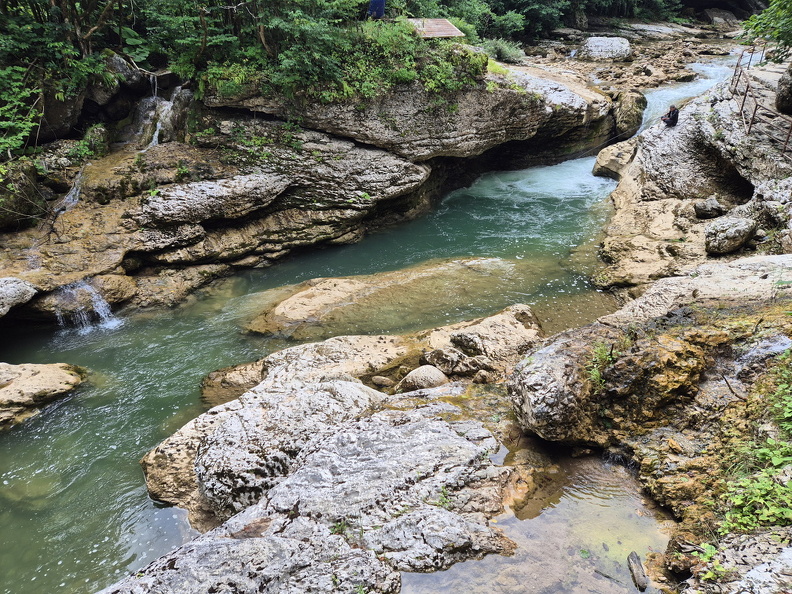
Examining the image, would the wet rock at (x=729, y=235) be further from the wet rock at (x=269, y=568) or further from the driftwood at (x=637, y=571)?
the wet rock at (x=269, y=568)

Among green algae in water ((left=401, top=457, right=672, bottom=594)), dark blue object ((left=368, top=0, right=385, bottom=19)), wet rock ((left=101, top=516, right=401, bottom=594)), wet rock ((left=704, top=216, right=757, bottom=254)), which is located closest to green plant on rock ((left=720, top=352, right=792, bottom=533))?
green algae in water ((left=401, top=457, right=672, bottom=594))

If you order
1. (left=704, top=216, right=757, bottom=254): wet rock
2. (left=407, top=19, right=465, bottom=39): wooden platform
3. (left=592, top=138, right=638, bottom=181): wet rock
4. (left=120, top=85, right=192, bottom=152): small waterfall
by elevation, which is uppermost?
(left=407, top=19, right=465, bottom=39): wooden platform

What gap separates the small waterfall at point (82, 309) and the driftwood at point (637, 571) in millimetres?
11213

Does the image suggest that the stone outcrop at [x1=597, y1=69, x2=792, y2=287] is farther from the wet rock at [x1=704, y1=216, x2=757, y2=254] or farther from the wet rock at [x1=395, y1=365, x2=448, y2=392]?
the wet rock at [x1=395, y1=365, x2=448, y2=392]

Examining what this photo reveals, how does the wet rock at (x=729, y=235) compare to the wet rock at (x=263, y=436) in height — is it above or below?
above

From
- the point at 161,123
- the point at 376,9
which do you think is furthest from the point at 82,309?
the point at 376,9

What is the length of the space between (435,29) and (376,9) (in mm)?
2019

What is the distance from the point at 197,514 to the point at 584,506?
16.3ft

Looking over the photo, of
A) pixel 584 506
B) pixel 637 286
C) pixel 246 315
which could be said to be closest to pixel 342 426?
pixel 584 506

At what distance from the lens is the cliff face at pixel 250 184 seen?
11.5 meters

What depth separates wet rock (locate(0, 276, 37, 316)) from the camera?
→ 9695 millimetres

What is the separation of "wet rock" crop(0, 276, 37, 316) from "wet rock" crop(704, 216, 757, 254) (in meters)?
15.5

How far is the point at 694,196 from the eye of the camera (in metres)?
13.6

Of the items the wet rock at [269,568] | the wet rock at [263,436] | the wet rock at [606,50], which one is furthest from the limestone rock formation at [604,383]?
the wet rock at [606,50]
